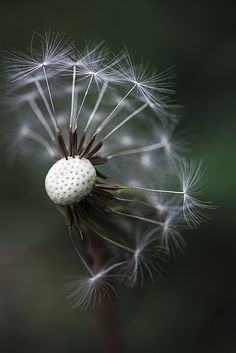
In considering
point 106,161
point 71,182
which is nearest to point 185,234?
point 106,161

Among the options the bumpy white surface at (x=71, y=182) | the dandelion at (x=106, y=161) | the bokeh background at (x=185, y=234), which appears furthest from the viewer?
the bokeh background at (x=185, y=234)

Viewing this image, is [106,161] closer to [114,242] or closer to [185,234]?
[114,242]

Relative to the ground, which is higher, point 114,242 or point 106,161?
point 106,161

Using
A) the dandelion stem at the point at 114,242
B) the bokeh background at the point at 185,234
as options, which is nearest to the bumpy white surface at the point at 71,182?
the dandelion stem at the point at 114,242

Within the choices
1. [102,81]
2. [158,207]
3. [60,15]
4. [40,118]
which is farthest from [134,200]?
[60,15]

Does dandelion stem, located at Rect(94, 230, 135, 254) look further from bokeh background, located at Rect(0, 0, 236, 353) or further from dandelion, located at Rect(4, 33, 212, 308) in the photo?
bokeh background, located at Rect(0, 0, 236, 353)

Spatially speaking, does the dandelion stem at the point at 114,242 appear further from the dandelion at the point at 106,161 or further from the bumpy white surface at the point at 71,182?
the bumpy white surface at the point at 71,182

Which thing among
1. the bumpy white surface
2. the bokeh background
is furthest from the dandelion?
the bokeh background
